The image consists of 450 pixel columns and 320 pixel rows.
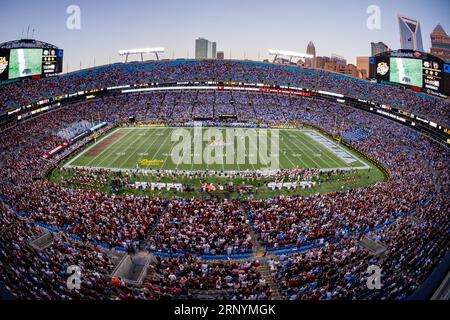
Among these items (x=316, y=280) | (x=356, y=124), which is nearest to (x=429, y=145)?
(x=356, y=124)

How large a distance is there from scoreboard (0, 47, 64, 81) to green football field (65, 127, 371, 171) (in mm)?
16662

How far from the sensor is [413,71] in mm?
41781

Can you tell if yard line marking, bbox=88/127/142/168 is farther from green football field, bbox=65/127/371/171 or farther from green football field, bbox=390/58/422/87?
green football field, bbox=390/58/422/87

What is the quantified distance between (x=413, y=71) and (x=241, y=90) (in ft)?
116

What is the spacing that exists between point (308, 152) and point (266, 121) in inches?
739

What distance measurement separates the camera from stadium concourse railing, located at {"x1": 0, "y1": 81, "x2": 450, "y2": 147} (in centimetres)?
4222

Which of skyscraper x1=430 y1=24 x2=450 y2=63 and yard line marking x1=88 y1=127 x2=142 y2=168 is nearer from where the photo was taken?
yard line marking x1=88 y1=127 x2=142 y2=168

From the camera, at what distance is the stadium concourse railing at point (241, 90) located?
42.2 meters

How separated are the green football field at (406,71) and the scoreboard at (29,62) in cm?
5598

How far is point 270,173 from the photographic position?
30.5 meters

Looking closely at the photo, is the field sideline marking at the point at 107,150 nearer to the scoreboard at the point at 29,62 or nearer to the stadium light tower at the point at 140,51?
the scoreboard at the point at 29,62

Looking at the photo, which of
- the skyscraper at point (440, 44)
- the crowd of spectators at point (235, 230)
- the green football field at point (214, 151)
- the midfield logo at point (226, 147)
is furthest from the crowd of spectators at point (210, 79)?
the skyscraper at point (440, 44)

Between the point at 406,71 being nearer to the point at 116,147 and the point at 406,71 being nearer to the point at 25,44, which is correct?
the point at 116,147

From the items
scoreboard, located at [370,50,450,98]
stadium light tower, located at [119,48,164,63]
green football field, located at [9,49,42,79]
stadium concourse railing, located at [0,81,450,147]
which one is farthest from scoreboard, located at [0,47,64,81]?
scoreboard, located at [370,50,450,98]
